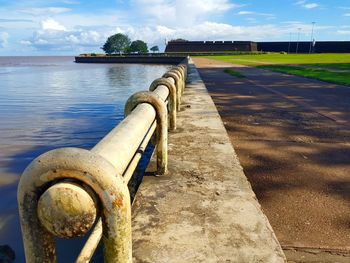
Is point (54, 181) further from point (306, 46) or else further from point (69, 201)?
point (306, 46)

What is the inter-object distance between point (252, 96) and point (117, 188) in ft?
32.8

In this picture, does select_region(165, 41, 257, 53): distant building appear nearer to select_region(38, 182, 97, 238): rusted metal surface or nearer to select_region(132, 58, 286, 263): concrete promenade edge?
select_region(132, 58, 286, 263): concrete promenade edge

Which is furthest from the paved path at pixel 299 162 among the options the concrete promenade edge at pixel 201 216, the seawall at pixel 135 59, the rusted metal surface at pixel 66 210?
→ the seawall at pixel 135 59

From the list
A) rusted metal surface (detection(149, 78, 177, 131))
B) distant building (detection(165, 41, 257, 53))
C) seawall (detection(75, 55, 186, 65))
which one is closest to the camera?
rusted metal surface (detection(149, 78, 177, 131))

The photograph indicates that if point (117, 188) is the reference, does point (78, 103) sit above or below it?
below

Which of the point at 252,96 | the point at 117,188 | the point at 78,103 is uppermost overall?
the point at 117,188

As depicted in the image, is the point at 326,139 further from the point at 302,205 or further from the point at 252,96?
the point at 252,96

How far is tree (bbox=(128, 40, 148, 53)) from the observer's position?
4131 inches

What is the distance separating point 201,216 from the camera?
2430 millimetres

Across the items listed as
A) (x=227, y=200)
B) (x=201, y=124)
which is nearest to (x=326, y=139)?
(x=201, y=124)

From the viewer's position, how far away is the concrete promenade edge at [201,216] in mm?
1991

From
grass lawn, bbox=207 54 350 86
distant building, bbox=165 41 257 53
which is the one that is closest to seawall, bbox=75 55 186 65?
distant building, bbox=165 41 257 53

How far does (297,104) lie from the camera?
9.20 m

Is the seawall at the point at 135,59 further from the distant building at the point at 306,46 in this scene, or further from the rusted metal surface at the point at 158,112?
the rusted metal surface at the point at 158,112
